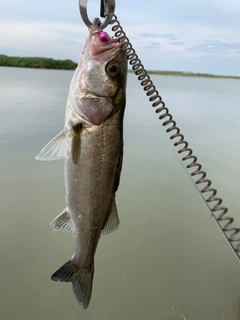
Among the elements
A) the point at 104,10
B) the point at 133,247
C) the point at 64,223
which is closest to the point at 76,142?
the point at 64,223

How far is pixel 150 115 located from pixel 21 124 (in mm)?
5641

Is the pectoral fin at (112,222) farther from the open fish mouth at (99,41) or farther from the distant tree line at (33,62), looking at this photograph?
the distant tree line at (33,62)

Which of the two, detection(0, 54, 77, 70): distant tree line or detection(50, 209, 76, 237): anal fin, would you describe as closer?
detection(50, 209, 76, 237): anal fin

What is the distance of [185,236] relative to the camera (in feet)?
14.5

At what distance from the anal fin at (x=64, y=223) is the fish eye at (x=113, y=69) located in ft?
2.89

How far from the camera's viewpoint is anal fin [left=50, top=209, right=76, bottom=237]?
1.93 metres

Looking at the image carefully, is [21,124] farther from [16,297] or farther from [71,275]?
[71,275]

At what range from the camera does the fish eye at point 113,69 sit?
5.87 ft

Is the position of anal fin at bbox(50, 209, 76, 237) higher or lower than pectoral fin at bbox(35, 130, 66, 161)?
lower

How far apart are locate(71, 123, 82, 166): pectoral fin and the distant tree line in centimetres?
3687

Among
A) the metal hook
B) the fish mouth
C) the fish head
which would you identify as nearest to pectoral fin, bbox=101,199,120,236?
the fish head

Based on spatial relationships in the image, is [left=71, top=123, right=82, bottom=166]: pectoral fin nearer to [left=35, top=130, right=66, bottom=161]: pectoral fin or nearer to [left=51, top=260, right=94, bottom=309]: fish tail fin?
[left=35, top=130, right=66, bottom=161]: pectoral fin

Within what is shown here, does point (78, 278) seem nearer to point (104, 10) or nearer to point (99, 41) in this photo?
point (99, 41)

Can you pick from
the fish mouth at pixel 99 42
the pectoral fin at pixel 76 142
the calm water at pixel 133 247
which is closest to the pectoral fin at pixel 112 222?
the pectoral fin at pixel 76 142
